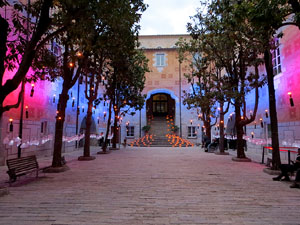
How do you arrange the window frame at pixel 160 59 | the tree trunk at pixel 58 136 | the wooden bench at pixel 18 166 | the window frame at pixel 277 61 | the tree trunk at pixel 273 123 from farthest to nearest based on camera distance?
1. the window frame at pixel 160 59
2. the window frame at pixel 277 61
3. the tree trunk at pixel 58 136
4. the tree trunk at pixel 273 123
5. the wooden bench at pixel 18 166

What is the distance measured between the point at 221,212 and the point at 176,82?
28.0 meters

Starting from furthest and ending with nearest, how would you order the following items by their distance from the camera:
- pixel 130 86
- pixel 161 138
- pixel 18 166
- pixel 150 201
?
1. pixel 161 138
2. pixel 130 86
3. pixel 18 166
4. pixel 150 201

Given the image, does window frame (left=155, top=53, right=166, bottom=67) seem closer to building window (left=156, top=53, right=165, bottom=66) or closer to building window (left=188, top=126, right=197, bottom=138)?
building window (left=156, top=53, right=165, bottom=66)

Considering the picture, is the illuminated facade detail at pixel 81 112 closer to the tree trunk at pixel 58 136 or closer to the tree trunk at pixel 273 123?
the tree trunk at pixel 58 136

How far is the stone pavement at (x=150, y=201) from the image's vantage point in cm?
421

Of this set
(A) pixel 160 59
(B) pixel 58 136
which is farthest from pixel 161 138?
(B) pixel 58 136

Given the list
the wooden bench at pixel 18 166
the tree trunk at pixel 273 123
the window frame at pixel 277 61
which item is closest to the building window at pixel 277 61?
the window frame at pixel 277 61

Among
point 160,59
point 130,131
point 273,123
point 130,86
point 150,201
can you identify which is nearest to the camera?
point 150,201

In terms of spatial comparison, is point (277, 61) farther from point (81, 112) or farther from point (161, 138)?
point (81, 112)

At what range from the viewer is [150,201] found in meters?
5.32

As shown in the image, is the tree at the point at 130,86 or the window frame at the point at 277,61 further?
the tree at the point at 130,86

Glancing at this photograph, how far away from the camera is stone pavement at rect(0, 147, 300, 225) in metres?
4.21

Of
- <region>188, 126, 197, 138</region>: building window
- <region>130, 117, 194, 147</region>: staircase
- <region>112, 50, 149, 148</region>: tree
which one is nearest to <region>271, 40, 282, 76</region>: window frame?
<region>112, 50, 149, 148</region>: tree

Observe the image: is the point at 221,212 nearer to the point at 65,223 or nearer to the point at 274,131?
the point at 65,223
